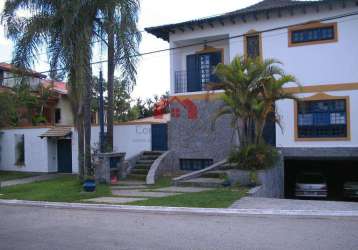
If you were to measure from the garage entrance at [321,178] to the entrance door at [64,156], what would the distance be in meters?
12.4

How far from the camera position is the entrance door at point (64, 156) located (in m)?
26.8

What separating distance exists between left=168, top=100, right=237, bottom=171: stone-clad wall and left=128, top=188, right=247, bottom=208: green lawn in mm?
6303

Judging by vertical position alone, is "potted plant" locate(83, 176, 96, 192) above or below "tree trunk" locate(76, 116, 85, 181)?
below

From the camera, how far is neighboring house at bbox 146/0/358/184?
63.8 feet

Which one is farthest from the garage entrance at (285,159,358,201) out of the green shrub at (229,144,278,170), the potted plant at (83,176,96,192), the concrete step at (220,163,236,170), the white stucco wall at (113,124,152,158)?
the potted plant at (83,176,96,192)

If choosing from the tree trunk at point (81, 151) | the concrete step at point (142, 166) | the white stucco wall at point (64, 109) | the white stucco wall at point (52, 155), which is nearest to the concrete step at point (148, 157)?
the concrete step at point (142, 166)

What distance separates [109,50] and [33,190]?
659cm

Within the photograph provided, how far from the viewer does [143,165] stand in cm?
2153

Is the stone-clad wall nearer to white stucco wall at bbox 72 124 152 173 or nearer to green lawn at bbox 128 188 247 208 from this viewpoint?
white stucco wall at bbox 72 124 152 173

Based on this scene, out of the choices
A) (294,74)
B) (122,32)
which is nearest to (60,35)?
(122,32)

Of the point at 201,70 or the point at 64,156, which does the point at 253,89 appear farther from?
the point at 64,156

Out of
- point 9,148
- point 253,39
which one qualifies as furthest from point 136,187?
point 9,148

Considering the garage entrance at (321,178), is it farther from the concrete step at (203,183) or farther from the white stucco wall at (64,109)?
the white stucco wall at (64,109)

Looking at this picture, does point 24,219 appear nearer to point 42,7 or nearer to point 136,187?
point 136,187
